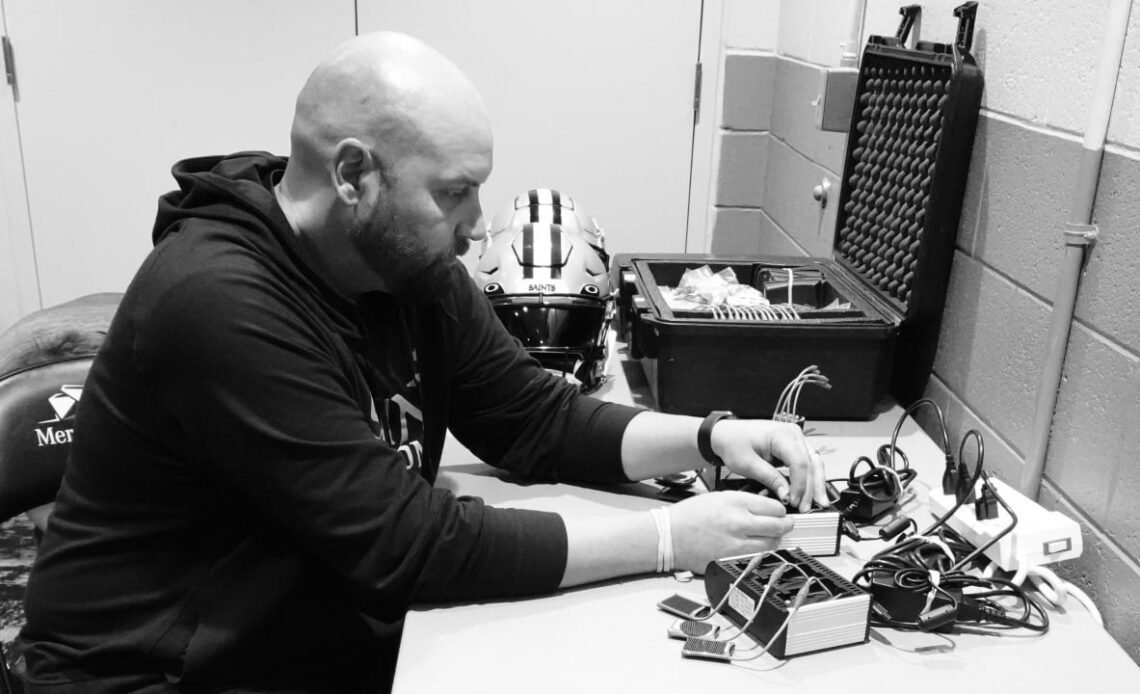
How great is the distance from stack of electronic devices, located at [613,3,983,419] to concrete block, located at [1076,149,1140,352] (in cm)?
31

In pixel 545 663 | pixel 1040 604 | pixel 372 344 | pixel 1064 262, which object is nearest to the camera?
pixel 545 663

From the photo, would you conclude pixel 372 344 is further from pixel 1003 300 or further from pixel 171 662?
pixel 1003 300

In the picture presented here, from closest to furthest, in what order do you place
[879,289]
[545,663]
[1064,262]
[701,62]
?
[545,663] < [1064,262] < [879,289] < [701,62]

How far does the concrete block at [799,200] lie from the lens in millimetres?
1977

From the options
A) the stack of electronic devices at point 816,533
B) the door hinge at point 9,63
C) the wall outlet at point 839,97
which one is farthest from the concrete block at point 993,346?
the door hinge at point 9,63

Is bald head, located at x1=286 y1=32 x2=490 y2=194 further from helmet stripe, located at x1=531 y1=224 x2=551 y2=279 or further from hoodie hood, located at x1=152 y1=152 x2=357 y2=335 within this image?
helmet stripe, located at x1=531 y1=224 x2=551 y2=279

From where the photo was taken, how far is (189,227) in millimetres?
1057

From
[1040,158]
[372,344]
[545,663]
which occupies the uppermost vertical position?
[1040,158]

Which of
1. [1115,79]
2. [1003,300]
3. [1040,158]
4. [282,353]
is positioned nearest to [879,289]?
[1003,300]

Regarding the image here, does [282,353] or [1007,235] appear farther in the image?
[1007,235]

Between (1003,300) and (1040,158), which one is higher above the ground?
(1040,158)

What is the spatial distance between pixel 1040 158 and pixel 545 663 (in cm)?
85

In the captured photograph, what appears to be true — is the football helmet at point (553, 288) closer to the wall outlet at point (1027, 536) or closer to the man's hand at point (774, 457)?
the man's hand at point (774, 457)

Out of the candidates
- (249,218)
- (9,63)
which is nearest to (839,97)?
(249,218)
